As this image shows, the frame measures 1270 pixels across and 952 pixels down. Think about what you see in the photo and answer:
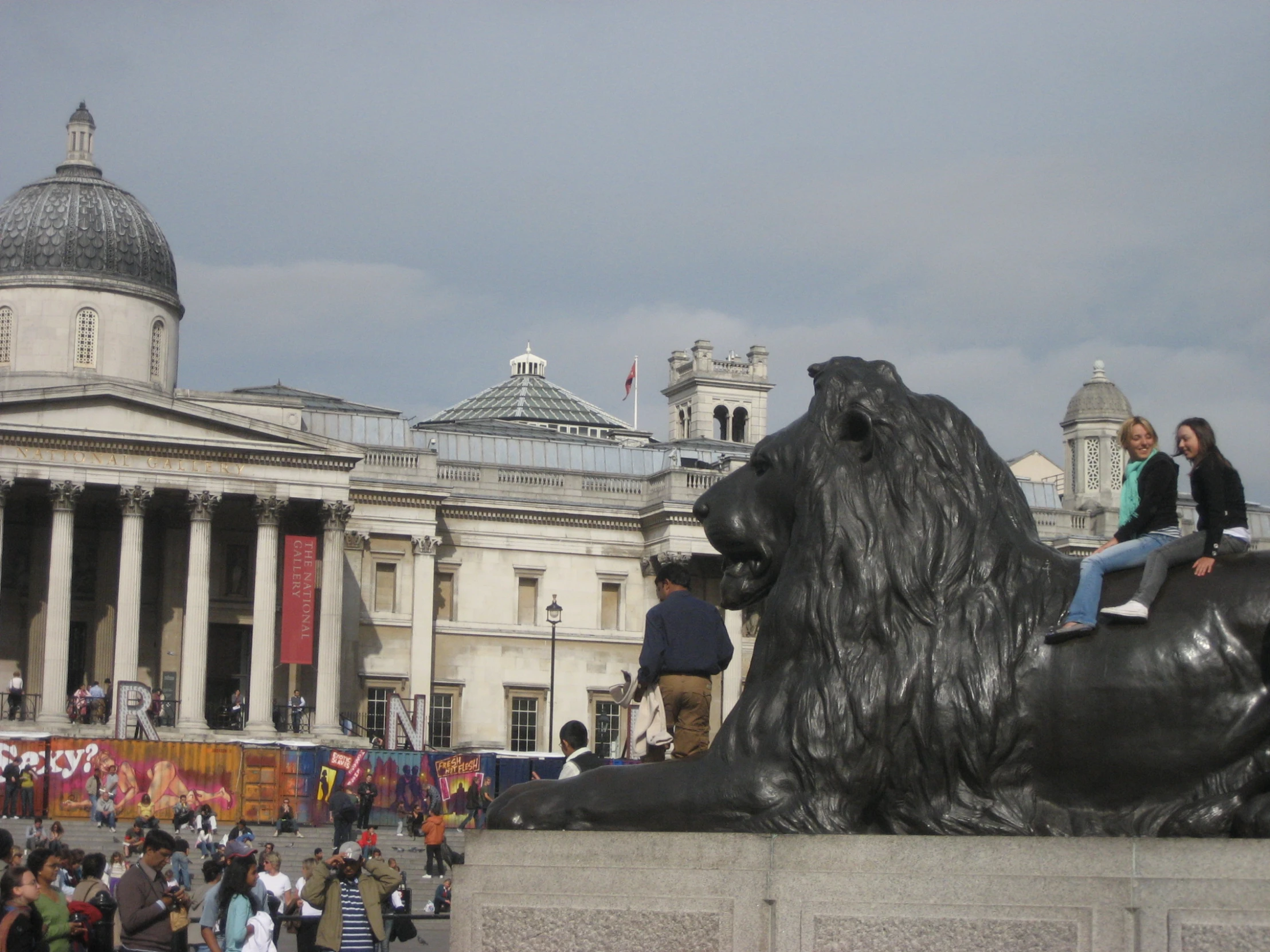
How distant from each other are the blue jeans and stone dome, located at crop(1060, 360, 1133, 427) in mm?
69894

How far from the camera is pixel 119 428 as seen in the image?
53.5 m

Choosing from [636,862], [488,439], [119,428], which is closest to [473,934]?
[636,862]

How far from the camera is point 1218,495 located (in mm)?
7047

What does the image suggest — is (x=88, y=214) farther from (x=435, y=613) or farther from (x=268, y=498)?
(x=435, y=613)

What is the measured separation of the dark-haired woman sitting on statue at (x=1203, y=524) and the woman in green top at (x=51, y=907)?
290 inches

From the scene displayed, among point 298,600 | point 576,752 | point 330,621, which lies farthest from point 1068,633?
point 330,621

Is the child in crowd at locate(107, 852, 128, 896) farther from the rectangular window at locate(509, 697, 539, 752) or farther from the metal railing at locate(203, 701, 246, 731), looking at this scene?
the rectangular window at locate(509, 697, 539, 752)

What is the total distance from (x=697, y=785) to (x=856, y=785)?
20.8 inches

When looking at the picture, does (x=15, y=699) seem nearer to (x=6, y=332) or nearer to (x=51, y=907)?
(x=6, y=332)

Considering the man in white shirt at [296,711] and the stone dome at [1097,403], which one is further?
the stone dome at [1097,403]

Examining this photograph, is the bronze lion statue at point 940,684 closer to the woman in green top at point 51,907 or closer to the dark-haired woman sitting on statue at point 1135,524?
the dark-haired woman sitting on statue at point 1135,524

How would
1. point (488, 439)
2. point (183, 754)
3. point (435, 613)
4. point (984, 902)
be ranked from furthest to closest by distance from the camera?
Result: point (488, 439) → point (435, 613) → point (183, 754) → point (984, 902)

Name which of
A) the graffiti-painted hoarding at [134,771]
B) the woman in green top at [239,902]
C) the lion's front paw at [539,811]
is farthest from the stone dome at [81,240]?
the lion's front paw at [539,811]

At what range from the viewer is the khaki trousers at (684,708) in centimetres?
936
